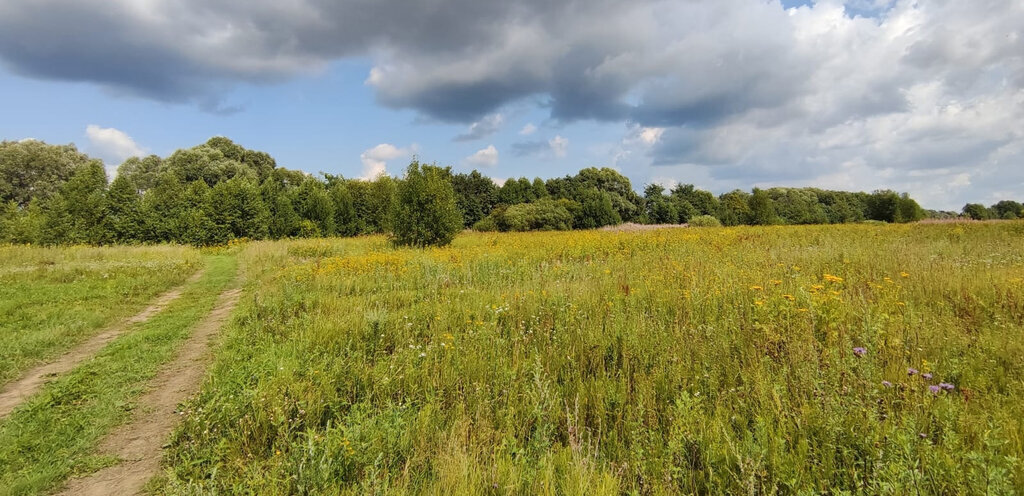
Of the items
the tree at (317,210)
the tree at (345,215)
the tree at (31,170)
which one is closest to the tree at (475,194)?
the tree at (345,215)

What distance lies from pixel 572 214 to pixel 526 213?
23.0 feet

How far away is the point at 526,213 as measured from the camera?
45312 millimetres

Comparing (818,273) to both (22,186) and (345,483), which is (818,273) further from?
(22,186)

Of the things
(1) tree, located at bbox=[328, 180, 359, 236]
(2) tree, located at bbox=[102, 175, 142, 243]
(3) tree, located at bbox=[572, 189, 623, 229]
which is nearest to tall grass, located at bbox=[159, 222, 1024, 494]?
(2) tree, located at bbox=[102, 175, 142, 243]

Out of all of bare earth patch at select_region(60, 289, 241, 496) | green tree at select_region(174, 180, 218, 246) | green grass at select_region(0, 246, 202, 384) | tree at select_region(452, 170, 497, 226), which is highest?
tree at select_region(452, 170, 497, 226)

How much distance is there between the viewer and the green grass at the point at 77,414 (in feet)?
10.7

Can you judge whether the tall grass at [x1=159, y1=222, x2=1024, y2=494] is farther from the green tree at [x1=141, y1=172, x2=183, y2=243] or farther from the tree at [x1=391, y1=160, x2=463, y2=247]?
the green tree at [x1=141, y1=172, x2=183, y2=243]

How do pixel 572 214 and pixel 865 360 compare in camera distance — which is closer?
pixel 865 360

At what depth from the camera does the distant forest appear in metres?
29.3

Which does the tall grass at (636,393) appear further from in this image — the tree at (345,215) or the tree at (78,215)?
the tree at (345,215)

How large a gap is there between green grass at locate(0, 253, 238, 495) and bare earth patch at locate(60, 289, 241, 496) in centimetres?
13

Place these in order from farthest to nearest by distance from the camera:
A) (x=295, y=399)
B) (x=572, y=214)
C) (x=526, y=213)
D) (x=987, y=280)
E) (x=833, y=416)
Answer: (x=572, y=214) → (x=526, y=213) → (x=987, y=280) → (x=295, y=399) → (x=833, y=416)

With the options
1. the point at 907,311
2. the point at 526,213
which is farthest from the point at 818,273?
the point at 526,213

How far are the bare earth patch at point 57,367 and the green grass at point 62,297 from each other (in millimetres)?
166
